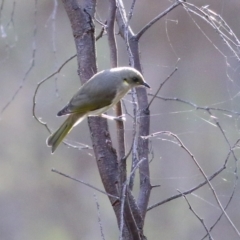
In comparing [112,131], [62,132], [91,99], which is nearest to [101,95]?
[91,99]

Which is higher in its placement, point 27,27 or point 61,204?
point 27,27

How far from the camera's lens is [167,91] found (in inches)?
162

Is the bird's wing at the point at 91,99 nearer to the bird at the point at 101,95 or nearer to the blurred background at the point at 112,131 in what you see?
the bird at the point at 101,95

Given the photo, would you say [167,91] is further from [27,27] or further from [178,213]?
[27,27]

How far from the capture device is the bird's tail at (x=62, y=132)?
1.41m

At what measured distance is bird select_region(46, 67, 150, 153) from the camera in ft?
4.50

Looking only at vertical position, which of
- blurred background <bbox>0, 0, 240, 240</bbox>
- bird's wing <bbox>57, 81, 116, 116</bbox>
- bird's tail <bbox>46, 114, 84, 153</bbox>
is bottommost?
blurred background <bbox>0, 0, 240, 240</bbox>

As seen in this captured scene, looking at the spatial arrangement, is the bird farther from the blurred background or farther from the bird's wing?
the blurred background

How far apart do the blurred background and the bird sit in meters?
2.11

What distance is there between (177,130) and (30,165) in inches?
43.3

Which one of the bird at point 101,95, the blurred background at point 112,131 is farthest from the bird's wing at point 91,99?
the blurred background at point 112,131

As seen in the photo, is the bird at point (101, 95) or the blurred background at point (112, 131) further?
the blurred background at point (112, 131)

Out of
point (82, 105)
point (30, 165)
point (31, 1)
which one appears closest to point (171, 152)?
point (30, 165)

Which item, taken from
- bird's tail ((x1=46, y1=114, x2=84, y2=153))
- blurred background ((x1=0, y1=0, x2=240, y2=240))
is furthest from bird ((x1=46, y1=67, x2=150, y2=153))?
blurred background ((x1=0, y1=0, x2=240, y2=240))
